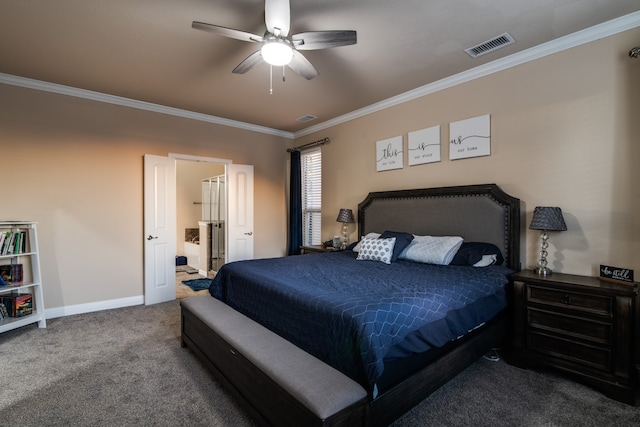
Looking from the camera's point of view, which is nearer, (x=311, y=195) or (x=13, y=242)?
(x=13, y=242)

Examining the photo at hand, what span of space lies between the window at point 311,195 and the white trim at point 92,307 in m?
2.75

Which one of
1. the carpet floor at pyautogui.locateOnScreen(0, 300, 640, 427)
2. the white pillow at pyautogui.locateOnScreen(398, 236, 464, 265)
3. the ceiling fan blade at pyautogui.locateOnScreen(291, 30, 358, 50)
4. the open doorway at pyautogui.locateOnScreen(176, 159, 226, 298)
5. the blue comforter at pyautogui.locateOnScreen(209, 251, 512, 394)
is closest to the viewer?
the blue comforter at pyautogui.locateOnScreen(209, 251, 512, 394)

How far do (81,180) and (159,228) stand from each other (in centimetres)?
106

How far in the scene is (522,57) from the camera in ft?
9.39

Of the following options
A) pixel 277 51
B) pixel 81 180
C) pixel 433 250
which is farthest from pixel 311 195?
pixel 277 51

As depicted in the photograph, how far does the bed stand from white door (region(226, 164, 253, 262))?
1.99 metres

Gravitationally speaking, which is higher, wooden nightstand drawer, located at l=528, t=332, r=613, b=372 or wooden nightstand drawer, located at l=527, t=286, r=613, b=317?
wooden nightstand drawer, located at l=527, t=286, r=613, b=317

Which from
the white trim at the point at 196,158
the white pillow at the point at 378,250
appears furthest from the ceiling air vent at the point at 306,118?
the white pillow at the point at 378,250

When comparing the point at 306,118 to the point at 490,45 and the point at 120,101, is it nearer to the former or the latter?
the point at 120,101

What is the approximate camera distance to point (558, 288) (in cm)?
228

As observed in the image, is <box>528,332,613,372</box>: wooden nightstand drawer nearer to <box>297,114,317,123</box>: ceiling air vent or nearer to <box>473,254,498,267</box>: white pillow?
<box>473,254,498,267</box>: white pillow

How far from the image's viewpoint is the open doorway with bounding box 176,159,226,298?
5965 mm

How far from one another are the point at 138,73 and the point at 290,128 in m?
→ 2.56

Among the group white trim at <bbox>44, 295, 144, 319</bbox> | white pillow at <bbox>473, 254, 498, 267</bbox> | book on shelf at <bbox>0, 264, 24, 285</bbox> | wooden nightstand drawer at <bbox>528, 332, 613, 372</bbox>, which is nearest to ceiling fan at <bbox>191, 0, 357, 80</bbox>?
white pillow at <bbox>473, 254, 498, 267</bbox>
